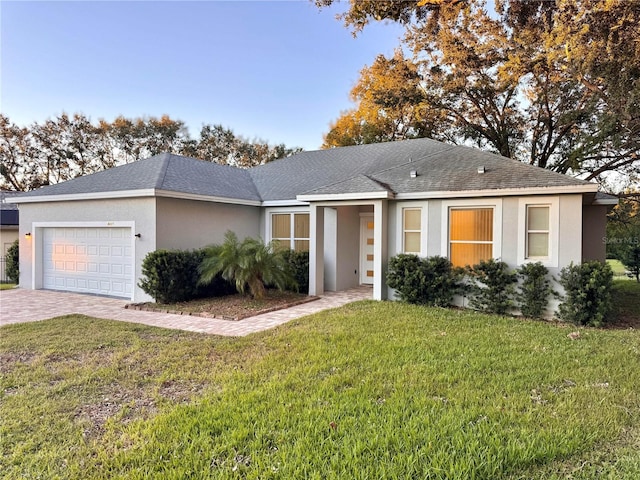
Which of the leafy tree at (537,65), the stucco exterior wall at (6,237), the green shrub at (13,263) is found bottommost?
the green shrub at (13,263)

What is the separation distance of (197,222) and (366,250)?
20.1 ft

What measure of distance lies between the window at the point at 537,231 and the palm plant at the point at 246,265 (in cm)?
651

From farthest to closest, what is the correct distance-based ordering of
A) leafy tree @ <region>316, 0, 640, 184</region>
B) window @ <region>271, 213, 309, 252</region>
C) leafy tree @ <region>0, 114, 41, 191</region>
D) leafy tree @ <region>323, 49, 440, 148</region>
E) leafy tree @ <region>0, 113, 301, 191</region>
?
leafy tree @ <region>0, 113, 301, 191</region>
leafy tree @ <region>0, 114, 41, 191</region>
window @ <region>271, 213, 309, 252</region>
leafy tree @ <region>323, 49, 440, 148</region>
leafy tree @ <region>316, 0, 640, 184</region>

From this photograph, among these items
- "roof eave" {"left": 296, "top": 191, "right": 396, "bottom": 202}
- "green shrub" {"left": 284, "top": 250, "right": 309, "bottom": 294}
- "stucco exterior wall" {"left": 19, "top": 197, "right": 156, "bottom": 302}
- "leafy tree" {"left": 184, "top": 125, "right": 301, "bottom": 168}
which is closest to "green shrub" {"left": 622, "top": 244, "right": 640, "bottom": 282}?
"roof eave" {"left": 296, "top": 191, "right": 396, "bottom": 202}

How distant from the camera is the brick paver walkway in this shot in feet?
26.6

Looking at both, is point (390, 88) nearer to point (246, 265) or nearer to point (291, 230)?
point (291, 230)

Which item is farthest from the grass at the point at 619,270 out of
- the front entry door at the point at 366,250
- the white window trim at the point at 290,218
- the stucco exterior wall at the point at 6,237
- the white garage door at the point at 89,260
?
the stucco exterior wall at the point at 6,237

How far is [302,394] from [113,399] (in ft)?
7.23

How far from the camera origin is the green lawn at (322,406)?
3.04 meters

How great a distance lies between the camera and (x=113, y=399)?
14.3 ft

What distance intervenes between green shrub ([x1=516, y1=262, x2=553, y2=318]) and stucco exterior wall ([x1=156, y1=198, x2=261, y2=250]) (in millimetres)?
9218

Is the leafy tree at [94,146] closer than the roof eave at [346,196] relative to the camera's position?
No

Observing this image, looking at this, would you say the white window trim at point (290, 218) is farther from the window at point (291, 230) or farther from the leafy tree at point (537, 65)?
the leafy tree at point (537, 65)

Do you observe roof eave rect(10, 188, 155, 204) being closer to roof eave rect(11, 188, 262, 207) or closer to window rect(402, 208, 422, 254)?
roof eave rect(11, 188, 262, 207)
